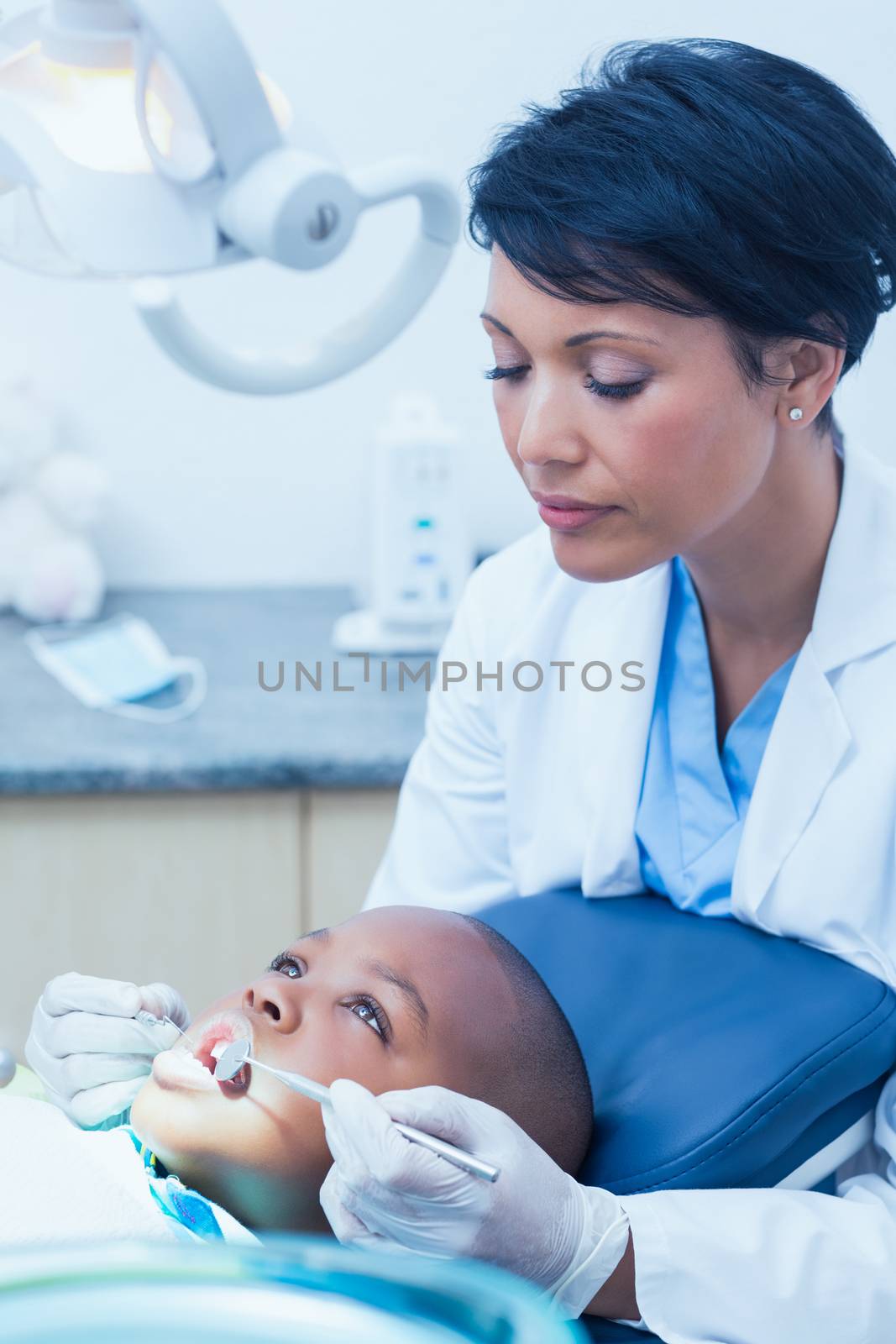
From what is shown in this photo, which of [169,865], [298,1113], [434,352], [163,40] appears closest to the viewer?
[163,40]

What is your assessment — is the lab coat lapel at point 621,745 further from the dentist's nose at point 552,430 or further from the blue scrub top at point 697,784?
the dentist's nose at point 552,430

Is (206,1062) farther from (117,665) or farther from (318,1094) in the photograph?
(117,665)

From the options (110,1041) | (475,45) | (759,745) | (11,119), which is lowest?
(110,1041)

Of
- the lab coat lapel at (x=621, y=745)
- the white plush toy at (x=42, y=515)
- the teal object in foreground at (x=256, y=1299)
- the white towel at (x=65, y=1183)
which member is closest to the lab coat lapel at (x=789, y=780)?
the lab coat lapel at (x=621, y=745)

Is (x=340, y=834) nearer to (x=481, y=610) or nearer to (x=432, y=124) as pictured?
(x=481, y=610)

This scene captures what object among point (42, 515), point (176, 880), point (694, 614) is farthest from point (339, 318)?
point (694, 614)

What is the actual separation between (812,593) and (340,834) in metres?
0.77

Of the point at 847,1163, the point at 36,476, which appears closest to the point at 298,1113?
the point at 847,1163

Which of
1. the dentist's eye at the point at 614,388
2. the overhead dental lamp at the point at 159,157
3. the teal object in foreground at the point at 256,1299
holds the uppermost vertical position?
the overhead dental lamp at the point at 159,157

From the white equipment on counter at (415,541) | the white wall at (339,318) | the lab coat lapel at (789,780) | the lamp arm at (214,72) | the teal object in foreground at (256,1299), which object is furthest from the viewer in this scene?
the white wall at (339,318)

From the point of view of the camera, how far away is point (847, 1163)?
3.96 ft

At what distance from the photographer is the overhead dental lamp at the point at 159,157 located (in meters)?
0.86

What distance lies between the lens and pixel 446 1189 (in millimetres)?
869

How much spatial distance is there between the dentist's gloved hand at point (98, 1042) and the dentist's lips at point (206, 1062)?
0.04m
